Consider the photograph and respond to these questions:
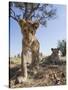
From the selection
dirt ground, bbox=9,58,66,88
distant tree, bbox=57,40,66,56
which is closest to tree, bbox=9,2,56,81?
dirt ground, bbox=9,58,66,88

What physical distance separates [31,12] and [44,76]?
2.02ft

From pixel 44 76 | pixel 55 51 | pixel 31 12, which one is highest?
pixel 31 12

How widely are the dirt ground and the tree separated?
3.4 inches

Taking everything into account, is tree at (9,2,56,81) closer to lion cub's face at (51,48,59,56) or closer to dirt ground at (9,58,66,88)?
dirt ground at (9,58,66,88)

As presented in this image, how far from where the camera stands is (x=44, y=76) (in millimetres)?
2311

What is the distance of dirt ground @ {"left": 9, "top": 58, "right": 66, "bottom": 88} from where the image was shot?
88.1 inches

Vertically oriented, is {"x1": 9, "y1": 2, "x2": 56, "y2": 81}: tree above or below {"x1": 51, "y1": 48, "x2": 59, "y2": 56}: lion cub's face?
above

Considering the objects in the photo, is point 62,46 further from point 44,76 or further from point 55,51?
point 44,76

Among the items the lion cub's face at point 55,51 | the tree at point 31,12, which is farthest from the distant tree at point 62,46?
the tree at point 31,12

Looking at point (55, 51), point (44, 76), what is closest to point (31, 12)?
point (55, 51)

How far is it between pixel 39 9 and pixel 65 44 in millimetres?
422

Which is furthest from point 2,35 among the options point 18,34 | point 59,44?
point 59,44

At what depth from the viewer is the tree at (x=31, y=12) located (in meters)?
2.26

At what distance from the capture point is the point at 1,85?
2209mm
